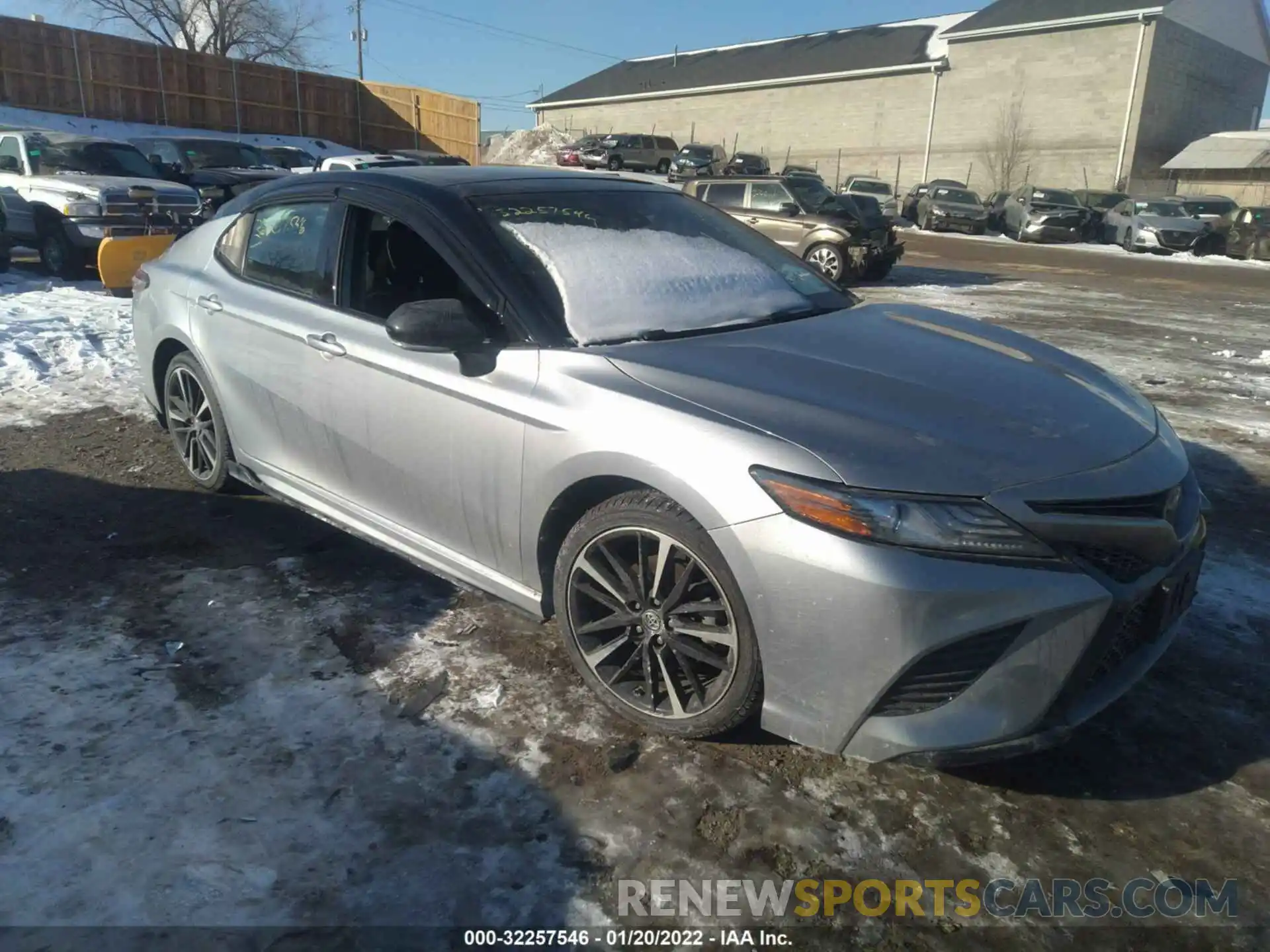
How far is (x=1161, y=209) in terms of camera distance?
2572cm

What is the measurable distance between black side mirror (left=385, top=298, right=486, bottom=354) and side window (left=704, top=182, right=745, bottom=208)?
13196 mm

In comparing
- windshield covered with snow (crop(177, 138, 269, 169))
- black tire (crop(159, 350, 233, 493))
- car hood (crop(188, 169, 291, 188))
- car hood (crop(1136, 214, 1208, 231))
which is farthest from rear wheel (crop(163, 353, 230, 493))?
car hood (crop(1136, 214, 1208, 231))

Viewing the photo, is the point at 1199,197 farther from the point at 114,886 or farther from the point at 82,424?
the point at 114,886

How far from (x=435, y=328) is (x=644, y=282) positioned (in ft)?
2.58

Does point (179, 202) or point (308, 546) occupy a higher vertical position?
point (179, 202)

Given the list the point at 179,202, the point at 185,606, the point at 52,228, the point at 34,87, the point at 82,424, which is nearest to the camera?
the point at 185,606

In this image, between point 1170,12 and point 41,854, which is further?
point 1170,12

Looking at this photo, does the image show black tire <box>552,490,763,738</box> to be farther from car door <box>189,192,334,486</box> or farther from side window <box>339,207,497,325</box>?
car door <box>189,192,334,486</box>

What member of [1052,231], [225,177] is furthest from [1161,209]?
[225,177]

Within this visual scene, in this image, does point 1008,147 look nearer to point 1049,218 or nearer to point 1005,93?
point 1005,93

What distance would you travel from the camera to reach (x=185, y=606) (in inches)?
141

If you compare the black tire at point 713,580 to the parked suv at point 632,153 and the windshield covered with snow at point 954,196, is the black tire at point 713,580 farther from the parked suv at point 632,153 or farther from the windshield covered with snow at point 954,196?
the parked suv at point 632,153

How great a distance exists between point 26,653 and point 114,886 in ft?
4.48

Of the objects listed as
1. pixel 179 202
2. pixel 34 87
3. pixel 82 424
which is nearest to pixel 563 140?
pixel 34 87
